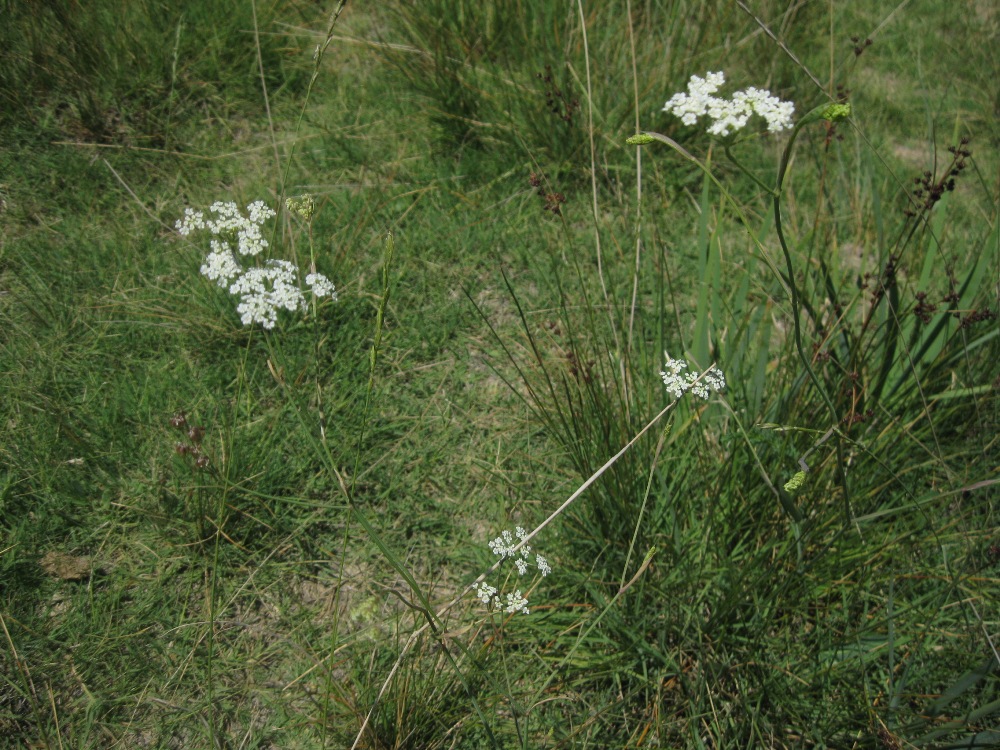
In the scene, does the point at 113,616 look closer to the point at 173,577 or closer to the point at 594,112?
the point at 173,577

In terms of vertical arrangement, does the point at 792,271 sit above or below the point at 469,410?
above

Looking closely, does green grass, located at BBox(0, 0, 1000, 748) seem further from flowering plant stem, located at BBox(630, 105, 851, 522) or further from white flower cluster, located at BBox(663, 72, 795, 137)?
white flower cluster, located at BBox(663, 72, 795, 137)

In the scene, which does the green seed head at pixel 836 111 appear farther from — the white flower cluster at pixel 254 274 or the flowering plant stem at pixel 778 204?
the white flower cluster at pixel 254 274

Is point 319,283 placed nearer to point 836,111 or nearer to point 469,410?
point 469,410

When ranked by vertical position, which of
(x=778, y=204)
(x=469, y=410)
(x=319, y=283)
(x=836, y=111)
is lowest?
(x=469, y=410)

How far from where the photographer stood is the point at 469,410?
2414 millimetres

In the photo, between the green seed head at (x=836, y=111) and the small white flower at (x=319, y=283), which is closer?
the green seed head at (x=836, y=111)

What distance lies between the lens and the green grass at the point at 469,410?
1.74 metres

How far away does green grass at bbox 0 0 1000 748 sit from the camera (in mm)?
1739

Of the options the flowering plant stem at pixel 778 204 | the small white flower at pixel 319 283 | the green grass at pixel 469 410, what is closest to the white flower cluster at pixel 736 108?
the flowering plant stem at pixel 778 204

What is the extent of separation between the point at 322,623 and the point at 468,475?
61cm

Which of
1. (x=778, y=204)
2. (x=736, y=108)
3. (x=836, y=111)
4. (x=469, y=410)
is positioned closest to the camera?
(x=836, y=111)

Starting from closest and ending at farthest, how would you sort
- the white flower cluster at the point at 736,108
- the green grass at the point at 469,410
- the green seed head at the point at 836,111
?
the green seed head at the point at 836,111
the white flower cluster at the point at 736,108
the green grass at the point at 469,410

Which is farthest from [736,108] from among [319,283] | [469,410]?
[469,410]
